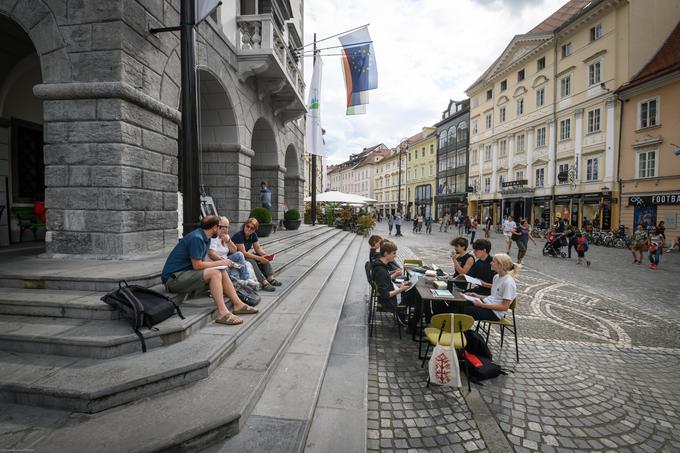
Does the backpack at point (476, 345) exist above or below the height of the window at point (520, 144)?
below

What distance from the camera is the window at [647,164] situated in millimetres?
19469

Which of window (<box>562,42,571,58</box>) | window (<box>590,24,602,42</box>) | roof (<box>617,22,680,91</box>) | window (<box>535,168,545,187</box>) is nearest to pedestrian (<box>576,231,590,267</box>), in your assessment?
roof (<box>617,22,680,91</box>)

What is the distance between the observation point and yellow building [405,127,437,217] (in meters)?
48.3

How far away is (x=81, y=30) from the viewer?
17.2ft

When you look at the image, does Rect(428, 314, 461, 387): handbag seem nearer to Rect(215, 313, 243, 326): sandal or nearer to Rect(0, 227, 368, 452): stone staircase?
Rect(0, 227, 368, 452): stone staircase

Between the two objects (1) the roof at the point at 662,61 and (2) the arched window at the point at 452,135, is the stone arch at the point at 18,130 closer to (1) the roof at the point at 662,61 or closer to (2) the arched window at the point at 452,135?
(1) the roof at the point at 662,61

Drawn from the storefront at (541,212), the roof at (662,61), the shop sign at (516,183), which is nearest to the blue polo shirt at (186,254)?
the roof at (662,61)

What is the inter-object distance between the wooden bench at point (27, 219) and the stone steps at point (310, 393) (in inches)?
298

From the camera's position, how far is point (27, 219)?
312 inches

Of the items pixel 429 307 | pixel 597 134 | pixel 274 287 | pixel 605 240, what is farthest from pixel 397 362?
pixel 597 134

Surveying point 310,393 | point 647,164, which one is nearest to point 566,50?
point 647,164

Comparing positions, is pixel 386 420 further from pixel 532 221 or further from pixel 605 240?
pixel 532 221

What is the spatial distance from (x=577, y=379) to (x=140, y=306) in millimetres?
5023

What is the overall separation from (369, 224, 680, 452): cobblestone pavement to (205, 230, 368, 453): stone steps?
0.74ft
